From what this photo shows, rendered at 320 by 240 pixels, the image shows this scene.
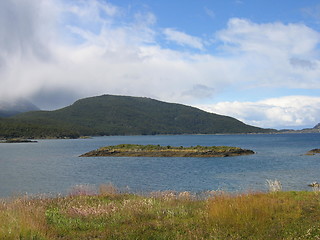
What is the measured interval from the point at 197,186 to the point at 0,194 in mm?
23352

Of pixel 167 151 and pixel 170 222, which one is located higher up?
pixel 170 222

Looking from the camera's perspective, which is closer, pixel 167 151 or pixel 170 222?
pixel 170 222

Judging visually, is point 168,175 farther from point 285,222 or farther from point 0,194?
point 285,222

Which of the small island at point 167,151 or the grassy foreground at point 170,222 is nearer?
the grassy foreground at point 170,222

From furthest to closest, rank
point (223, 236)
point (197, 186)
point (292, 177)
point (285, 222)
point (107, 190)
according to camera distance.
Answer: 1. point (292, 177)
2. point (197, 186)
3. point (107, 190)
4. point (285, 222)
5. point (223, 236)

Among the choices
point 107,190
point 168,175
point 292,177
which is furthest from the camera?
point 168,175

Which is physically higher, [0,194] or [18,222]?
[18,222]

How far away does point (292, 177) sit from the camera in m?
47.9

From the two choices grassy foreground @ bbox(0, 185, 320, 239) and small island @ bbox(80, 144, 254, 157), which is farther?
small island @ bbox(80, 144, 254, 157)

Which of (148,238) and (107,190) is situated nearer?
(148,238)

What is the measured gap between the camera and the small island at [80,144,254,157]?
96.2 m

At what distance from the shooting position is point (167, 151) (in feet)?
332

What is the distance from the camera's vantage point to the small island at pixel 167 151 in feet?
316

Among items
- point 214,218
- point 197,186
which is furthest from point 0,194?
point 214,218
